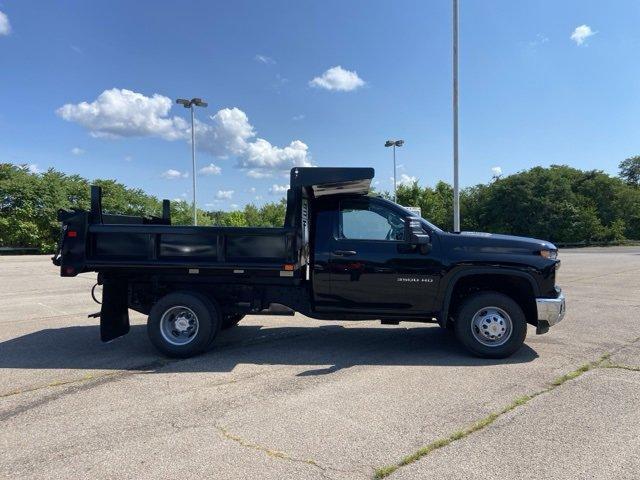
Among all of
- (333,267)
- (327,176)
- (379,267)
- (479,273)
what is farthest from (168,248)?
(479,273)

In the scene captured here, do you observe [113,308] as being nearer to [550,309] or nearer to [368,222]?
[368,222]

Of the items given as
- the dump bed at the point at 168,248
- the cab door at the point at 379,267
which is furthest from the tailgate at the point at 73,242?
the cab door at the point at 379,267

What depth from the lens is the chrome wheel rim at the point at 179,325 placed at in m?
5.94

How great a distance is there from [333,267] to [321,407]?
2.06 m

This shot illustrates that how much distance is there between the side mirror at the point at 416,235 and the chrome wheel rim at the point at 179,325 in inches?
113

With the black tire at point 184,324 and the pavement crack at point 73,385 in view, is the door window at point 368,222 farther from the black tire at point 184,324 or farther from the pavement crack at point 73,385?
the pavement crack at point 73,385

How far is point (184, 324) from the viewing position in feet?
19.7

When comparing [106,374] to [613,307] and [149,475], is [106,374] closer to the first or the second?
[149,475]

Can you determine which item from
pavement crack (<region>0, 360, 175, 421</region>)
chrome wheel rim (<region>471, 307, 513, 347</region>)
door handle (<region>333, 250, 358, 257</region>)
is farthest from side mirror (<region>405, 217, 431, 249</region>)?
pavement crack (<region>0, 360, 175, 421</region>)

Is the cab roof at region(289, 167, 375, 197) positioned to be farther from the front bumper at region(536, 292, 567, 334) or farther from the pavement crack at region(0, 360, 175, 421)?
the pavement crack at region(0, 360, 175, 421)

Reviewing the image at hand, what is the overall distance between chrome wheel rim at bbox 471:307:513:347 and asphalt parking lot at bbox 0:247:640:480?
259 millimetres

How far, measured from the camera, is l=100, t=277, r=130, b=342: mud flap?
6.13 meters

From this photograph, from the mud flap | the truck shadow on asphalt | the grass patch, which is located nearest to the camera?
the grass patch

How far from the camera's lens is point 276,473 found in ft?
10.1
